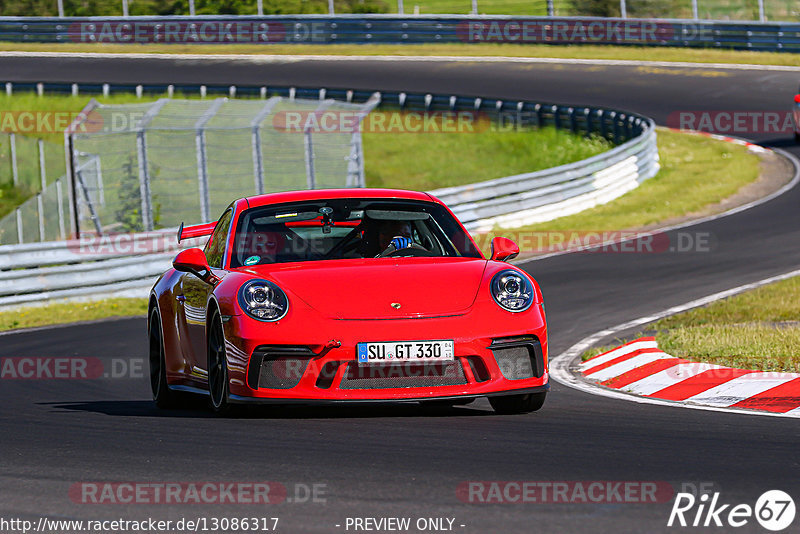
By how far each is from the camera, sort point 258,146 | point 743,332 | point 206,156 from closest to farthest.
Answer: point 743,332 → point 206,156 → point 258,146

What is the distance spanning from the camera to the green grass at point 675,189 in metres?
22.0

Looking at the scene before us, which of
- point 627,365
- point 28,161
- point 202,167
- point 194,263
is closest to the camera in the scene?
point 194,263

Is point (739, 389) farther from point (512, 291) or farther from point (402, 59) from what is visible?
point (402, 59)

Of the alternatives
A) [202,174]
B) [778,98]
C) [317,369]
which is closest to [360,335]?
[317,369]

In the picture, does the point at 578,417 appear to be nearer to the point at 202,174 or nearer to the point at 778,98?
the point at 202,174

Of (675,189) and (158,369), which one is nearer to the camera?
(158,369)

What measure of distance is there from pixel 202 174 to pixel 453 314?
1293 centimetres

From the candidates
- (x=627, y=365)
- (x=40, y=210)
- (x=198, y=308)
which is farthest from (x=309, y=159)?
(x=198, y=308)

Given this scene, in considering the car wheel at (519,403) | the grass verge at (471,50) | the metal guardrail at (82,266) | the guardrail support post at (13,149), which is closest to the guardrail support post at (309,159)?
the metal guardrail at (82,266)

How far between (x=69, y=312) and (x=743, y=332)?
8.85 metres

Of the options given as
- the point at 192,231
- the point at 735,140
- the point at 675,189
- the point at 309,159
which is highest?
the point at 192,231

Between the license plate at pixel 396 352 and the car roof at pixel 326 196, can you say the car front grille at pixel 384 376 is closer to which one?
the license plate at pixel 396 352

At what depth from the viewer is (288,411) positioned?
7.77m

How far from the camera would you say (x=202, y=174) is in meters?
19.6
